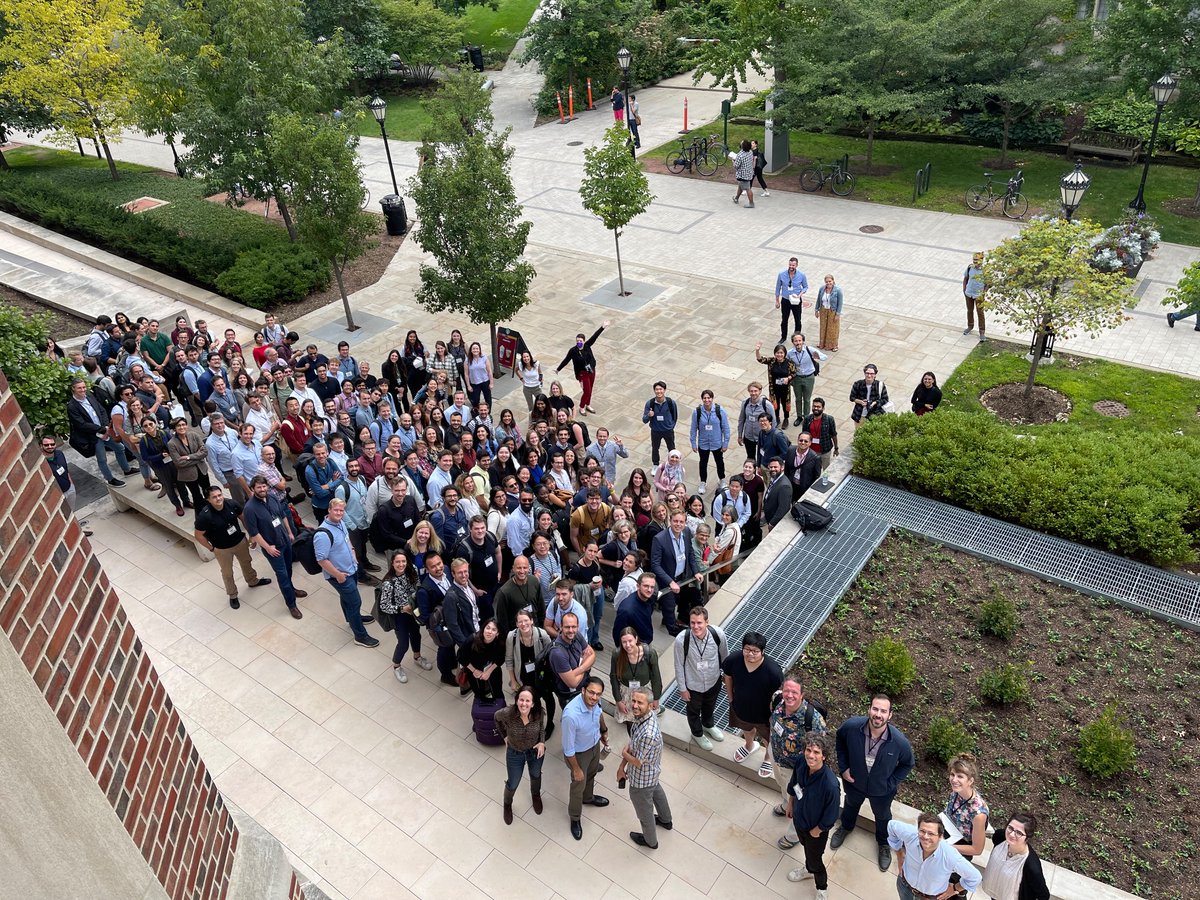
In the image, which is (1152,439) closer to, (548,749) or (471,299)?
(548,749)

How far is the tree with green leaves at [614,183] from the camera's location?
18109 millimetres

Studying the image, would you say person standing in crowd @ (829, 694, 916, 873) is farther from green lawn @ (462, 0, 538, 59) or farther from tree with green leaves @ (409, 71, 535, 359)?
green lawn @ (462, 0, 538, 59)

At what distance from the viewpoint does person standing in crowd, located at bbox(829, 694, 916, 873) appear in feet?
23.4

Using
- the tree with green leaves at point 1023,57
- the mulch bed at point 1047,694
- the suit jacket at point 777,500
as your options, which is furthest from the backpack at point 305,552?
the tree with green leaves at point 1023,57

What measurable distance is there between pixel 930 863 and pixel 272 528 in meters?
7.45

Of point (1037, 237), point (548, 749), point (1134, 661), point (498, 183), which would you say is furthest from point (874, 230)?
point (548, 749)

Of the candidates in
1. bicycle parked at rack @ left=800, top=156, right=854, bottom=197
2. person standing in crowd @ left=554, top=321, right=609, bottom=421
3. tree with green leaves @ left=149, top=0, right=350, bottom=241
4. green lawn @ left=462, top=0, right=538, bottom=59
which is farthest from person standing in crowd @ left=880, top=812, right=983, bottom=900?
green lawn @ left=462, top=0, right=538, bottom=59

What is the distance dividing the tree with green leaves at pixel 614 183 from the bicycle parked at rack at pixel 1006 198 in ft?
28.7

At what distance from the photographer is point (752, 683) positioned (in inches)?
315

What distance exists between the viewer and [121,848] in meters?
3.20

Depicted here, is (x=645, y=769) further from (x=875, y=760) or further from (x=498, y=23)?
(x=498, y=23)

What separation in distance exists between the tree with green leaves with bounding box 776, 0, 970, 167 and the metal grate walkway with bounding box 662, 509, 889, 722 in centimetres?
1407

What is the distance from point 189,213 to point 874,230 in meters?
18.0

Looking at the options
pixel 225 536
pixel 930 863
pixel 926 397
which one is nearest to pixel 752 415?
pixel 926 397
